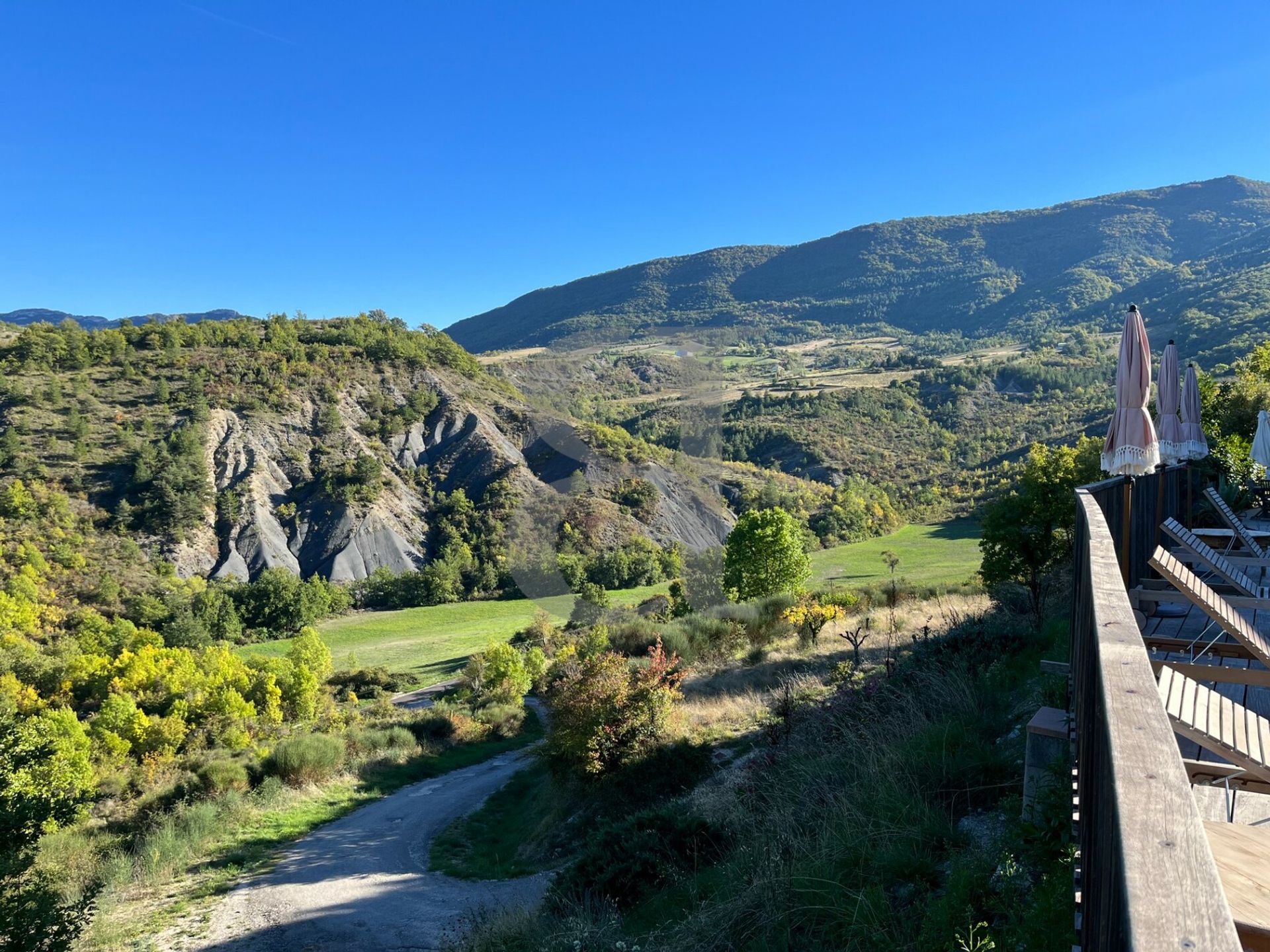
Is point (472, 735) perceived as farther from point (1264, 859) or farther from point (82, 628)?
point (82, 628)

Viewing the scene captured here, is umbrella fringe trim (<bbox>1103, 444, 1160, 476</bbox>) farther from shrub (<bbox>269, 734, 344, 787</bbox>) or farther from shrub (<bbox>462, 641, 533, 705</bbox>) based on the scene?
shrub (<bbox>462, 641, 533, 705</bbox>)

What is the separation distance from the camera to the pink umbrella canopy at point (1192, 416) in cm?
817

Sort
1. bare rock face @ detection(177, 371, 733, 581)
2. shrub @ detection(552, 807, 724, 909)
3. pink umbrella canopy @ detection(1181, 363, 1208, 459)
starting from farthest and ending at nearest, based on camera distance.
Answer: bare rock face @ detection(177, 371, 733, 581), pink umbrella canopy @ detection(1181, 363, 1208, 459), shrub @ detection(552, 807, 724, 909)

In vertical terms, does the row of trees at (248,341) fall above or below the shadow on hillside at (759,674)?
above

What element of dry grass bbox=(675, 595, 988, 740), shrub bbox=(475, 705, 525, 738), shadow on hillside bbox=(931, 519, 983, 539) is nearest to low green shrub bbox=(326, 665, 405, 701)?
shrub bbox=(475, 705, 525, 738)

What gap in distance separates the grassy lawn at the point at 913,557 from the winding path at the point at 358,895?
59.3ft

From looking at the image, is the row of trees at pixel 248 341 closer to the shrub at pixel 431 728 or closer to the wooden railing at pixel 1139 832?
the shrub at pixel 431 728

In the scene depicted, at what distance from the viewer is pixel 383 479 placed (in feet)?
199

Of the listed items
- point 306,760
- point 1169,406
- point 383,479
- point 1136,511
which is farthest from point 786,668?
point 383,479

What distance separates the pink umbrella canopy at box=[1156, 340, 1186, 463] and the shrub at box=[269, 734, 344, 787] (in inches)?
650

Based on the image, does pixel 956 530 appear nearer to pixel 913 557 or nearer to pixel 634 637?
pixel 913 557

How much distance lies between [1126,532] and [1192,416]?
18.3 ft

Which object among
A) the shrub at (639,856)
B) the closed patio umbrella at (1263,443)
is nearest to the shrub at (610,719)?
the shrub at (639,856)

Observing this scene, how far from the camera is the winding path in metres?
7.73
